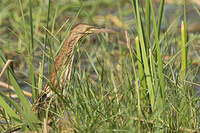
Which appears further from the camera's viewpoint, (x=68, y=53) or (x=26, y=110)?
(x=68, y=53)

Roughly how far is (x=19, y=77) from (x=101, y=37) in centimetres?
109

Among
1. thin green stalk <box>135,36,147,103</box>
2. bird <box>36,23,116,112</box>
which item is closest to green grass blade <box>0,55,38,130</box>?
bird <box>36,23,116,112</box>

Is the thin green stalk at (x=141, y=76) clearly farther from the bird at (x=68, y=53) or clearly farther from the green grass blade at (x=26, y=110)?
the green grass blade at (x=26, y=110)

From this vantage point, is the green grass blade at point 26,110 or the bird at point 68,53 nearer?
the green grass blade at point 26,110

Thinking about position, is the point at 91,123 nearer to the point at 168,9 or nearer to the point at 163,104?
the point at 163,104

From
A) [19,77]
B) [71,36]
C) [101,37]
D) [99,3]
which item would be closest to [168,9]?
[99,3]

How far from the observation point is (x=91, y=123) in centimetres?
169

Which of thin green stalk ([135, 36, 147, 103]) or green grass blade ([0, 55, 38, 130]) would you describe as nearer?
green grass blade ([0, 55, 38, 130])

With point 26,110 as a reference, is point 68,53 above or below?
above

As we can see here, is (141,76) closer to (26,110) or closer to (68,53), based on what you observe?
(68,53)

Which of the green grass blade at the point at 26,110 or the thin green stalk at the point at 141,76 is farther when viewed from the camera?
the thin green stalk at the point at 141,76

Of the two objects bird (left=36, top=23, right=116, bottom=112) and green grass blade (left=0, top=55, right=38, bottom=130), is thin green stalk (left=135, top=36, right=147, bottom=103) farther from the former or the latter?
green grass blade (left=0, top=55, right=38, bottom=130)

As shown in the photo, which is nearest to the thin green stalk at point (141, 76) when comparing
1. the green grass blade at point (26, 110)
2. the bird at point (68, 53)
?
the bird at point (68, 53)

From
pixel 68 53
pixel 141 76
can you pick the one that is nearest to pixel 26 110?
pixel 68 53
